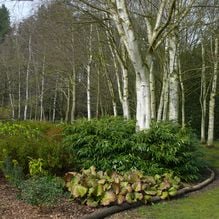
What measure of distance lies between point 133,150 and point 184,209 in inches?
110

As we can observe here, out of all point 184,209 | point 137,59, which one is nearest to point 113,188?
point 184,209

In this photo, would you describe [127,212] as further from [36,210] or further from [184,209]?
[36,210]

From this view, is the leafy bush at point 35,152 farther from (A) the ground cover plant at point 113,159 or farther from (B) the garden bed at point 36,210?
(B) the garden bed at point 36,210

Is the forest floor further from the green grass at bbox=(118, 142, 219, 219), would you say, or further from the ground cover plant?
the ground cover plant

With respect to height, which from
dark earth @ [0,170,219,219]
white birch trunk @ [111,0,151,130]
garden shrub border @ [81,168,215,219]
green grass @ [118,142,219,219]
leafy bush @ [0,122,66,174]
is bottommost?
green grass @ [118,142,219,219]

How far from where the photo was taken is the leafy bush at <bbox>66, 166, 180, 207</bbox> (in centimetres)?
796

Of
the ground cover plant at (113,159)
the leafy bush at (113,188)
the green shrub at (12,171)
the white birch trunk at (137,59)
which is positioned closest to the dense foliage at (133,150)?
the ground cover plant at (113,159)

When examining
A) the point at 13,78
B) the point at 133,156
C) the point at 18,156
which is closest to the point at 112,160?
the point at 133,156

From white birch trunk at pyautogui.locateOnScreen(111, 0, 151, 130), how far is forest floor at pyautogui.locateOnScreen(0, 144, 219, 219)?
2555 mm

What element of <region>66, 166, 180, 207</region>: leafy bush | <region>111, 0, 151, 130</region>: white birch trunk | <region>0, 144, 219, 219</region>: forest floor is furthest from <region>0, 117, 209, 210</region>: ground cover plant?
<region>111, 0, 151, 130</region>: white birch trunk

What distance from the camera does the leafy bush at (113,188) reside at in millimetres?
7965

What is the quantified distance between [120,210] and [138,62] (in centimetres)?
442

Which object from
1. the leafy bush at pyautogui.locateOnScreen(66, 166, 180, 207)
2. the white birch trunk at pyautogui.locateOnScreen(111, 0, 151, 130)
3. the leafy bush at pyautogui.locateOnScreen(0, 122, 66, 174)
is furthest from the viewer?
the white birch trunk at pyautogui.locateOnScreen(111, 0, 151, 130)

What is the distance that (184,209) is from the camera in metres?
8.41
